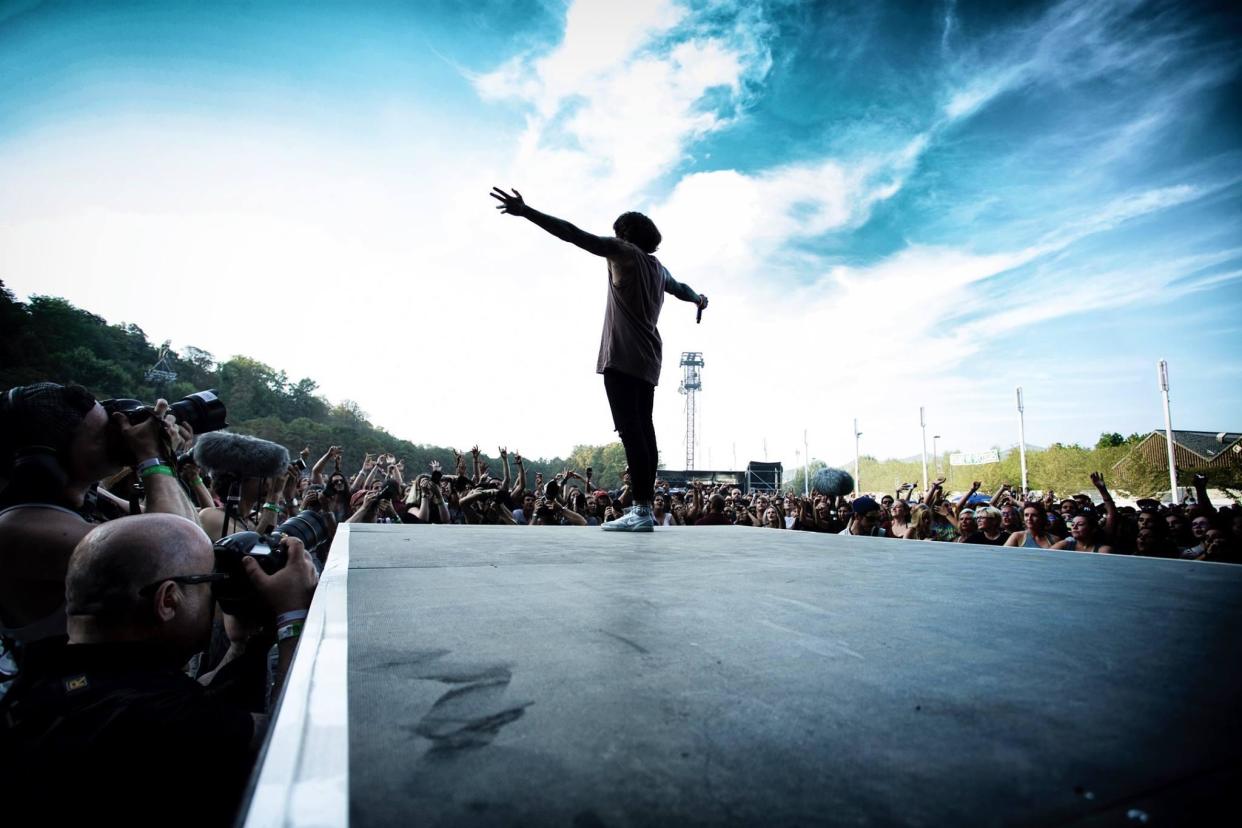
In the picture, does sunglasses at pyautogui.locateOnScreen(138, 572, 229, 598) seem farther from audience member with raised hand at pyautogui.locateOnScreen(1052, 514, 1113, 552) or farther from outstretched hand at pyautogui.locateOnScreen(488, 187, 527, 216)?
audience member with raised hand at pyautogui.locateOnScreen(1052, 514, 1113, 552)

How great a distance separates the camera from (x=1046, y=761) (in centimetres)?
53

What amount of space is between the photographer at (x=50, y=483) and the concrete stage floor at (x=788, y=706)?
50.9 inches

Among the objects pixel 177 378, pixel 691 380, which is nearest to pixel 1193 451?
pixel 691 380

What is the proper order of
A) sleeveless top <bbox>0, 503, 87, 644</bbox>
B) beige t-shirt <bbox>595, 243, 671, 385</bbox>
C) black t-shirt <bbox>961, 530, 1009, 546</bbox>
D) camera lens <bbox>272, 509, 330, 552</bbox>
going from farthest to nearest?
black t-shirt <bbox>961, 530, 1009, 546</bbox> < beige t-shirt <bbox>595, 243, 671, 385</bbox> < camera lens <bbox>272, 509, 330, 552</bbox> < sleeveless top <bbox>0, 503, 87, 644</bbox>

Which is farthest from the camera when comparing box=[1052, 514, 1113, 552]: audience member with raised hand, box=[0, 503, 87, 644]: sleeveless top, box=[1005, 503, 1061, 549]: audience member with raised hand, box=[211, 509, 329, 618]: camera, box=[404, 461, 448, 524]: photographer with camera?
box=[404, 461, 448, 524]: photographer with camera

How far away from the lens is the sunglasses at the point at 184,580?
4.44ft

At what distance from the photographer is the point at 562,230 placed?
3.17 m

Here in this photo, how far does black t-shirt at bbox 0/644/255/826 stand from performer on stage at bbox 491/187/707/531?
263 centimetres

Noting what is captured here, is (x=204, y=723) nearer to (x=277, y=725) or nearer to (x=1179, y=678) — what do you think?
(x=277, y=725)

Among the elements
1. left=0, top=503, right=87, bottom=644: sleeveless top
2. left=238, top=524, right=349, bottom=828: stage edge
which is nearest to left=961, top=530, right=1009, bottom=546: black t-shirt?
left=238, top=524, right=349, bottom=828: stage edge

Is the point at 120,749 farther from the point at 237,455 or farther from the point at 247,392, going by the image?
the point at 247,392

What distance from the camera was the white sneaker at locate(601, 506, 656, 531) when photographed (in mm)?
3623

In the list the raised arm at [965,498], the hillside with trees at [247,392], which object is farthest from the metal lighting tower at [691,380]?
the raised arm at [965,498]

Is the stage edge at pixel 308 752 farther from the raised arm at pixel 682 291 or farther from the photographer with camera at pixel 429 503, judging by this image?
the photographer with camera at pixel 429 503
